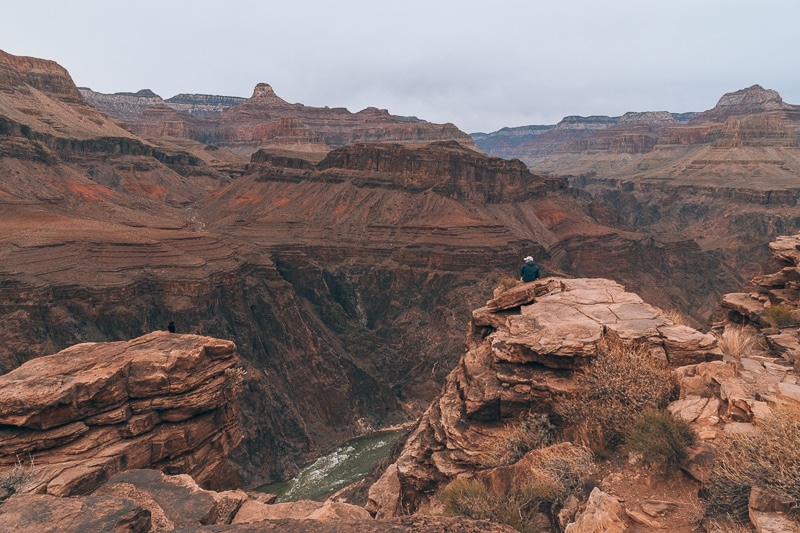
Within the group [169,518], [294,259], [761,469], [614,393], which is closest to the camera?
[761,469]

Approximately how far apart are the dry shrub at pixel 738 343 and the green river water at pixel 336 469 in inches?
1152

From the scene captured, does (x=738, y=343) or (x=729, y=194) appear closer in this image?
(x=738, y=343)

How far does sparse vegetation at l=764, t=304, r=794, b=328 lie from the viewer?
1655 cm

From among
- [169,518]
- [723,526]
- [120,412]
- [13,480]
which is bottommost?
[120,412]

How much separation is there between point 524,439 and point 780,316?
1079 centimetres

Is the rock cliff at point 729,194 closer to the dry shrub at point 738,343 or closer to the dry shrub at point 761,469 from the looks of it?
the dry shrub at point 738,343

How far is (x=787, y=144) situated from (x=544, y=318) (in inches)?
8370

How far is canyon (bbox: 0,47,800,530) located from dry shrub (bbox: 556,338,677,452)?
1.13 meters

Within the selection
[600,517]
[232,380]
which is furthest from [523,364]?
[232,380]

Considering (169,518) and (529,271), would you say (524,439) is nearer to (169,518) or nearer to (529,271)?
(169,518)

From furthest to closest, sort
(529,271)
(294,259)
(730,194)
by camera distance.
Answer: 1. (730,194)
2. (294,259)
3. (529,271)

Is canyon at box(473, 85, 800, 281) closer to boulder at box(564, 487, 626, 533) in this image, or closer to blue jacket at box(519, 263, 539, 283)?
blue jacket at box(519, 263, 539, 283)

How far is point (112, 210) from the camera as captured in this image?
75250 mm

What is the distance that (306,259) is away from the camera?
71.1m
